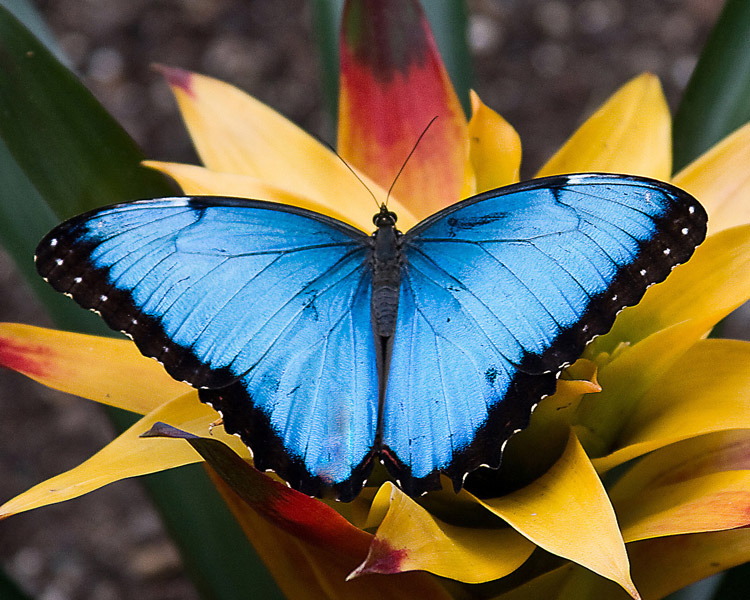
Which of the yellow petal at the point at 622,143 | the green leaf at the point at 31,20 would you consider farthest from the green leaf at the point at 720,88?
the green leaf at the point at 31,20

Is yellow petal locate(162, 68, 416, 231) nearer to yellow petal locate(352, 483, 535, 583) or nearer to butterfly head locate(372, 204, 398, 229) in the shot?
butterfly head locate(372, 204, 398, 229)

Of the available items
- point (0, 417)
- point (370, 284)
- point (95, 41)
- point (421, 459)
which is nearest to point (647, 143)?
point (370, 284)

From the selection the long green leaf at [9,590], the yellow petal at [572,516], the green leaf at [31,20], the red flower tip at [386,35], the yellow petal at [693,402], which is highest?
the red flower tip at [386,35]

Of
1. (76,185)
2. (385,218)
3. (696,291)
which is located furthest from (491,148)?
(76,185)

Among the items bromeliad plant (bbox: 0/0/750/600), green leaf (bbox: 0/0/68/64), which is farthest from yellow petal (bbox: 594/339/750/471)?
green leaf (bbox: 0/0/68/64)

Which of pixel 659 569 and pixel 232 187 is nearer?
pixel 659 569

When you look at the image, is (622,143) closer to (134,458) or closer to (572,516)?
(572,516)

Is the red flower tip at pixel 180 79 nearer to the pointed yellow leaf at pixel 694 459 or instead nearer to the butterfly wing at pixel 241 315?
the butterfly wing at pixel 241 315
